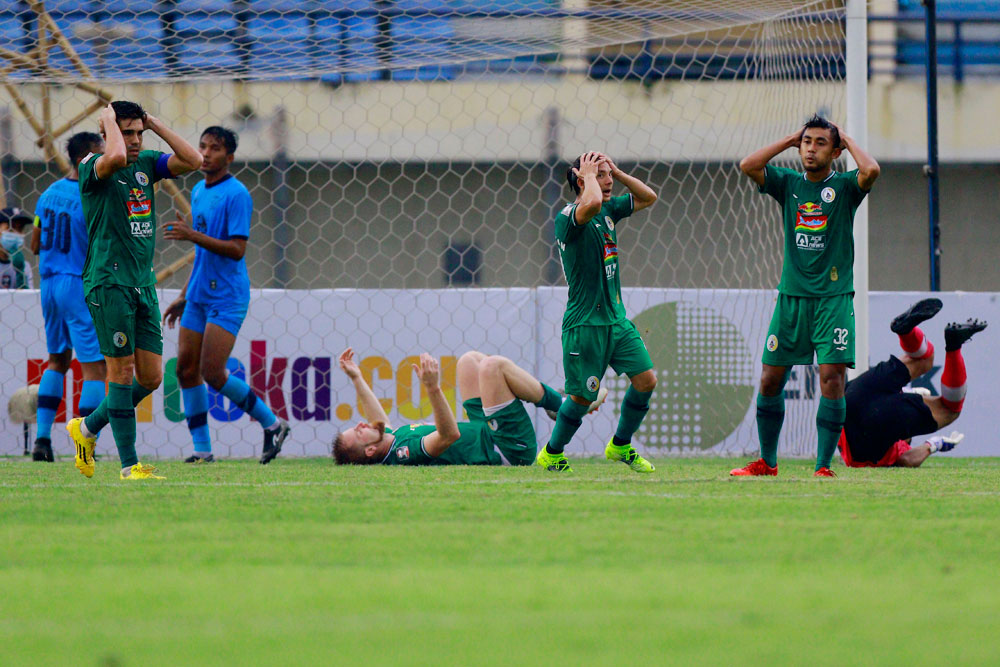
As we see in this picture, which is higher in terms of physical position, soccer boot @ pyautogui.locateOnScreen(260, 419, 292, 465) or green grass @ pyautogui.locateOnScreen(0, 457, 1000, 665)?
green grass @ pyautogui.locateOnScreen(0, 457, 1000, 665)

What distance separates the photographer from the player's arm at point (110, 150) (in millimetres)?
4875

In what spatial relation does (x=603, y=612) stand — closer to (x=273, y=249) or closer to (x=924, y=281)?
(x=273, y=249)

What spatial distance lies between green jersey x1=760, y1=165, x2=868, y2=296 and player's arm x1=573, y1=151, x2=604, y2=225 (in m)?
0.77

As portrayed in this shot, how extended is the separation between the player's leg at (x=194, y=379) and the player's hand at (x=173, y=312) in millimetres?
187

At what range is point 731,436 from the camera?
→ 7660 millimetres

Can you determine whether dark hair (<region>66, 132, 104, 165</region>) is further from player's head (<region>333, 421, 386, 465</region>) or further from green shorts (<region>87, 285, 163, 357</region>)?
player's head (<region>333, 421, 386, 465</region>)

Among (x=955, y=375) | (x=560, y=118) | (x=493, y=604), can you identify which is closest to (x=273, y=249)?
Answer: (x=560, y=118)

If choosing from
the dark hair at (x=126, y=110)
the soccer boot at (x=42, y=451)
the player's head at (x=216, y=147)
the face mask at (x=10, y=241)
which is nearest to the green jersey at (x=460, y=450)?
the player's head at (x=216, y=147)

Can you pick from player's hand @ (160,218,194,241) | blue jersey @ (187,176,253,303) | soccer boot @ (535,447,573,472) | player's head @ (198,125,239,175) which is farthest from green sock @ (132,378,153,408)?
soccer boot @ (535,447,573,472)

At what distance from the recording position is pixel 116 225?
16.7 feet

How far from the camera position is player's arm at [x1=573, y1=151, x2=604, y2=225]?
211 inches

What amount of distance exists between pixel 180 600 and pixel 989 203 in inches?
534

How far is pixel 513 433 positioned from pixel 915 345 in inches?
84.0

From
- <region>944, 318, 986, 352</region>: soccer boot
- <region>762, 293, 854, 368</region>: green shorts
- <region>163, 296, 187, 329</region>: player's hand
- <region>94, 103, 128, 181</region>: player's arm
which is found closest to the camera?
<region>94, 103, 128, 181</region>: player's arm
